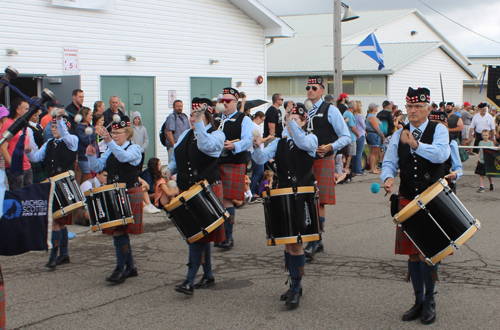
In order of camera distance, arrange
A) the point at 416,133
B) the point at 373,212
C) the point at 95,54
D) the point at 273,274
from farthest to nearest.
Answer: the point at 95,54 → the point at 373,212 → the point at 273,274 → the point at 416,133

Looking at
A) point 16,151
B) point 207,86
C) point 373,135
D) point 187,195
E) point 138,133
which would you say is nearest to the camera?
point 16,151

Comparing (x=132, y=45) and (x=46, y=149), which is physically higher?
(x=132, y=45)

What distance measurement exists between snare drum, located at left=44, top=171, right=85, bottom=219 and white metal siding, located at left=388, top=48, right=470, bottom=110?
959 inches

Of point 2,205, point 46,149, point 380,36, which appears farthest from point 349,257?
point 380,36

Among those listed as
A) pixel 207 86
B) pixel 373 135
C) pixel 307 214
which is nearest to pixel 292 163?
pixel 307 214

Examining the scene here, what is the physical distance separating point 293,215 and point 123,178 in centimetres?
200

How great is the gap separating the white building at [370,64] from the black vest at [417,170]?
20.6 m

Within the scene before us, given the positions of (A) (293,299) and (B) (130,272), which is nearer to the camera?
(A) (293,299)

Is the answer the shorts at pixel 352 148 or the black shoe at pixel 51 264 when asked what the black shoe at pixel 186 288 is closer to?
the black shoe at pixel 51 264

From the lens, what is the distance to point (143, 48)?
14.3 metres

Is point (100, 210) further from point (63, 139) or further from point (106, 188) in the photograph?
point (63, 139)

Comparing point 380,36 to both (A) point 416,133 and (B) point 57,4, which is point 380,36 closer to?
(B) point 57,4

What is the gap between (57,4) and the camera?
12477 mm

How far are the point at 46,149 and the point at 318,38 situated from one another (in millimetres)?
31634
